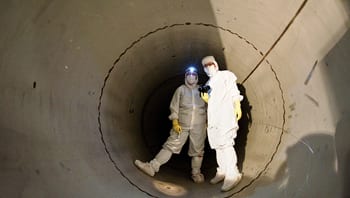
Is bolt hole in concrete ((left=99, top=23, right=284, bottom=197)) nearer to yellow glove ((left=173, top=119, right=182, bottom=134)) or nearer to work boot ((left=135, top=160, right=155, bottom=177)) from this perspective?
work boot ((left=135, top=160, right=155, bottom=177))

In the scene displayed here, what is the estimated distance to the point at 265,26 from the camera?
2.48m

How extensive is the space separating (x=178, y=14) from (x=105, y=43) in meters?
0.46

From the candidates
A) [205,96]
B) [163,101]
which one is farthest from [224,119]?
[163,101]

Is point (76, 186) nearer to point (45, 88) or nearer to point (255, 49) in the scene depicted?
point (45, 88)

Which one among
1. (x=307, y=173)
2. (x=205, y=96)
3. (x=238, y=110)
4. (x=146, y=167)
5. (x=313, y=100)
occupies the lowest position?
(x=307, y=173)

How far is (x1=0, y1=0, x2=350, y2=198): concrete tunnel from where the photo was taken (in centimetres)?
212

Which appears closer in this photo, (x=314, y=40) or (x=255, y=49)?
(x=314, y=40)

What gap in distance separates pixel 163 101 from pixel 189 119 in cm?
41

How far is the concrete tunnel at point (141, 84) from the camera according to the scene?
212cm

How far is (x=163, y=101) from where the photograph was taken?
10.7 feet

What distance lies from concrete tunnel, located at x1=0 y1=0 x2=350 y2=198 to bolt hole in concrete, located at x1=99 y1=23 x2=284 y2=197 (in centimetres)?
1

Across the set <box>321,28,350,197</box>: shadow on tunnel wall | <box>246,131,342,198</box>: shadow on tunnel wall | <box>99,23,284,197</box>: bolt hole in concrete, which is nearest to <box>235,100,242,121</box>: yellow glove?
<box>99,23,284,197</box>: bolt hole in concrete

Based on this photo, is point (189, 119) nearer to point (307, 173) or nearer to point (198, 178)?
point (198, 178)

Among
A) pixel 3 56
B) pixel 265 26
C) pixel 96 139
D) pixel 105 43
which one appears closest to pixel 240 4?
pixel 265 26
